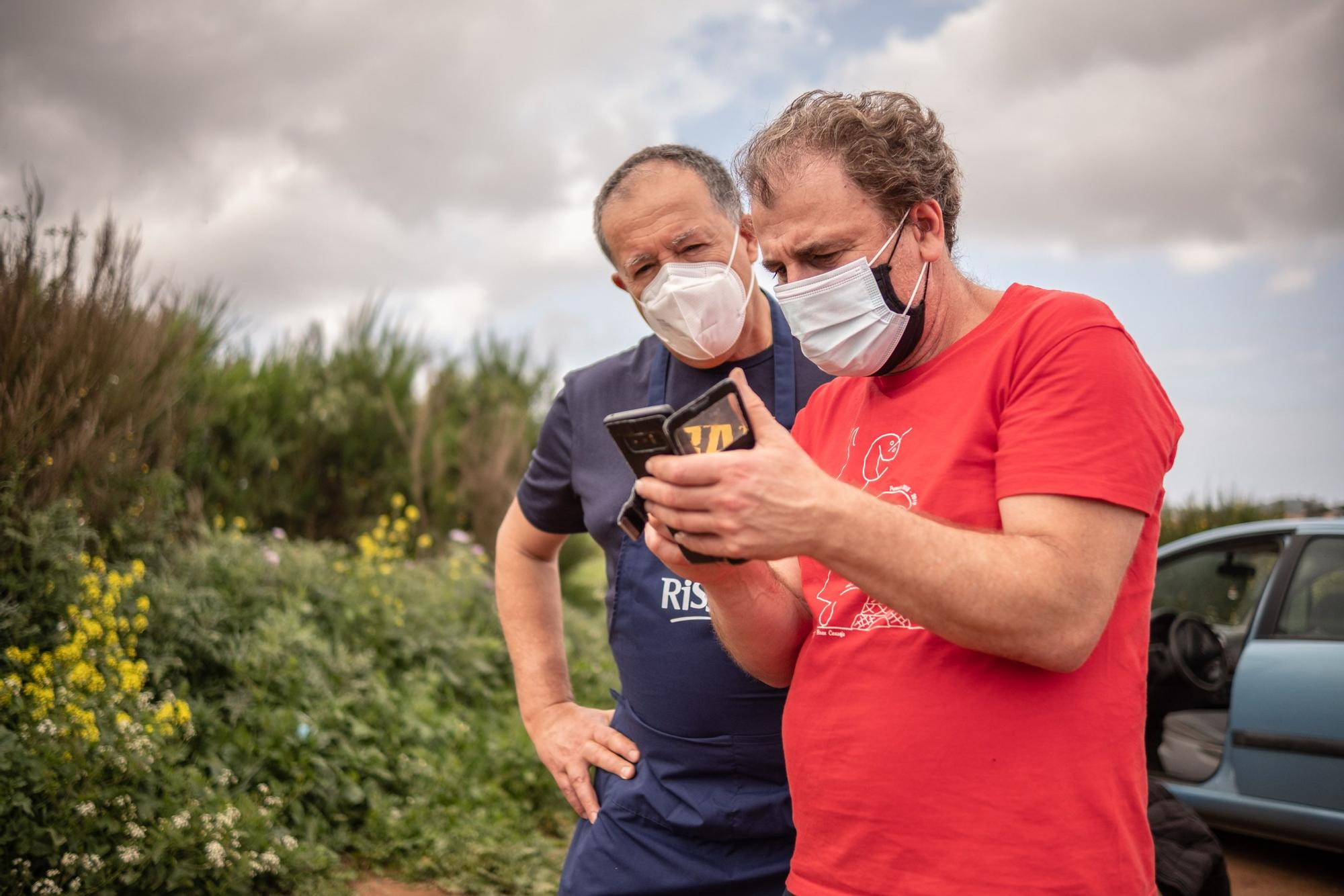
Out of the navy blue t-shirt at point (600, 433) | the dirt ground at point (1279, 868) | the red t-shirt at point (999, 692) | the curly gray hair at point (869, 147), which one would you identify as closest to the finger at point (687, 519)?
the red t-shirt at point (999, 692)

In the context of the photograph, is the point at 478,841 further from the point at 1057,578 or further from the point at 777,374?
the point at 1057,578

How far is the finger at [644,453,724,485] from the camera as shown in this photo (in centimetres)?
138

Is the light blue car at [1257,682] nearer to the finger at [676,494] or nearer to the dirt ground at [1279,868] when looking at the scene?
the dirt ground at [1279,868]

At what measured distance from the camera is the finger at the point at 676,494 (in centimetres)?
140

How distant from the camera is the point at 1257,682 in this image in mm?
5051

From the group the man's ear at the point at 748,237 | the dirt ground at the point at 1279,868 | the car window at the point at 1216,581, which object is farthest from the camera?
the car window at the point at 1216,581

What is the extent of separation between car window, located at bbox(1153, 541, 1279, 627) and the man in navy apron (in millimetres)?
4319

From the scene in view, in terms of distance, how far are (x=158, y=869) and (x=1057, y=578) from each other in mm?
3470

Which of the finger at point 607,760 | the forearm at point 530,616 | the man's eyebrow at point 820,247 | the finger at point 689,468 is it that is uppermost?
the man's eyebrow at point 820,247

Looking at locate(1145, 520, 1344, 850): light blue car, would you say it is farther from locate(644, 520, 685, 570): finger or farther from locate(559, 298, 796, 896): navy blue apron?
locate(644, 520, 685, 570): finger

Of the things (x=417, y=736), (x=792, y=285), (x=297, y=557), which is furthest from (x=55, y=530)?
(x=792, y=285)

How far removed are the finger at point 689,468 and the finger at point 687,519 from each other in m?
0.04

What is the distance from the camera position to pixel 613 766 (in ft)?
8.38

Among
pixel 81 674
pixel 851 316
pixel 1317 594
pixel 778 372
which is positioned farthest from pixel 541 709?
pixel 1317 594
